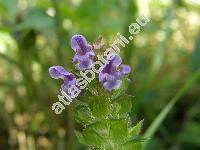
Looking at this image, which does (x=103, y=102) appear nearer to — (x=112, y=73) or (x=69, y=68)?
(x=112, y=73)

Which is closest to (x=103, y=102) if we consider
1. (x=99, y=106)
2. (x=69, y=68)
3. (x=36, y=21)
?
(x=99, y=106)

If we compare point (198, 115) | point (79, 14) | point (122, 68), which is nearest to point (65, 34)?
point (79, 14)

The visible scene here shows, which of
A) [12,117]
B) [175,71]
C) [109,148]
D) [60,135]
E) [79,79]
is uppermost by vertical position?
[175,71]

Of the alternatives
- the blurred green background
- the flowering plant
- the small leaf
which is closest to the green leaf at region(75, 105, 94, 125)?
the flowering plant

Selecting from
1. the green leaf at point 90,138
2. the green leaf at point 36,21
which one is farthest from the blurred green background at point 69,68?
the green leaf at point 90,138

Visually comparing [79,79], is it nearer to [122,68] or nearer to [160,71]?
[122,68]

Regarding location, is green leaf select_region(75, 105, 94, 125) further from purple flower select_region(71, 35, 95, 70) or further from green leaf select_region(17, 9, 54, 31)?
green leaf select_region(17, 9, 54, 31)

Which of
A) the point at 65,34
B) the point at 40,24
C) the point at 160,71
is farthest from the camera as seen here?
the point at 160,71
